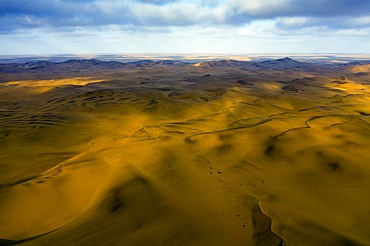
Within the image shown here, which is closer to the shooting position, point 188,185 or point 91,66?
point 188,185

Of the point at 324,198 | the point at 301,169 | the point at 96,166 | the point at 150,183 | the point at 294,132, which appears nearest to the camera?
the point at 324,198

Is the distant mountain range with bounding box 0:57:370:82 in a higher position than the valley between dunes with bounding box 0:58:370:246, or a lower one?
higher

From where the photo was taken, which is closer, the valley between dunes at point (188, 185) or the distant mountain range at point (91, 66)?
the valley between dunes at point (188, 185)

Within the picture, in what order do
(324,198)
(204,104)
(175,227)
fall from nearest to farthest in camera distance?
(175,227) → (324,198) → (204,104)

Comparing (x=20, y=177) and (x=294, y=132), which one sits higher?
(x=294, y=132)

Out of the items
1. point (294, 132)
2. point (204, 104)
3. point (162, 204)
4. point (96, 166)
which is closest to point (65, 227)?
point (162, 204)

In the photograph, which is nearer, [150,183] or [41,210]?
[41,210]

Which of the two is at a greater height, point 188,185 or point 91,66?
point 91,66

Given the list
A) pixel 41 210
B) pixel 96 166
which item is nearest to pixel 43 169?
pixel 96 166

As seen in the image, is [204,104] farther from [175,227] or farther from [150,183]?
[175,227]

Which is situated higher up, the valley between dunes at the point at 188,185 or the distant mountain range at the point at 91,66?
the distant mountain range at the point at 91,66

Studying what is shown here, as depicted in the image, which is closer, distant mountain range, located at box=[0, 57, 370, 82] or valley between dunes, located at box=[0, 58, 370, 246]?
valley between dunes, located at box=[0, 58, 370, 246]
